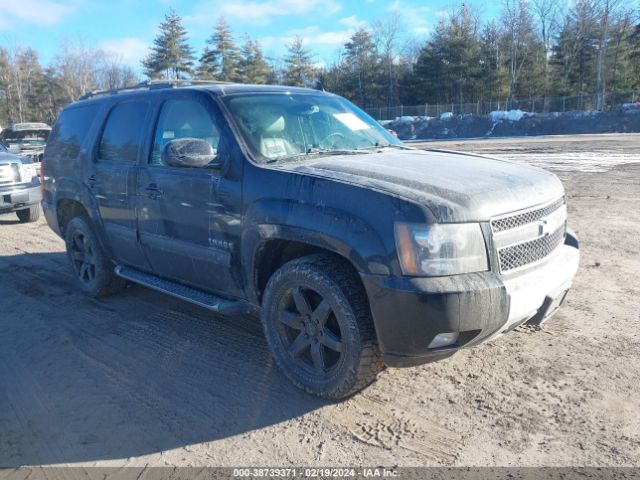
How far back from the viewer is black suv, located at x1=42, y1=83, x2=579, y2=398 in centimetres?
291

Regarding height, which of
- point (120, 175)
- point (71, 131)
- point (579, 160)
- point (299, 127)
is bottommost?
point (579, 160)

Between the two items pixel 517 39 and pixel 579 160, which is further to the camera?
pixel 517 39

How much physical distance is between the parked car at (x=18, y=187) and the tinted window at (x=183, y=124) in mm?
6931

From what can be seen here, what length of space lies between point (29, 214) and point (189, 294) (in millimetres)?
8170

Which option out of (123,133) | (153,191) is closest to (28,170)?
(123,133)

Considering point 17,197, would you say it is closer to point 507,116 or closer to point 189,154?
point 189,154

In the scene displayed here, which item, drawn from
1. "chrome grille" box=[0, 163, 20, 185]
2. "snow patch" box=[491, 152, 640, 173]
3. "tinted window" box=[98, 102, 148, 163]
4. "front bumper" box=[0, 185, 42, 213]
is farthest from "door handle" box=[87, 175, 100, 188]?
"snow patch" box=[491, 152, 640, 173]

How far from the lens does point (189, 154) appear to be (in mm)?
3717

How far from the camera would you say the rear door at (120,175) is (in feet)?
15.5

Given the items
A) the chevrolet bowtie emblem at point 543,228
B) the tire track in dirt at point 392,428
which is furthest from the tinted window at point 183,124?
the chevrolet bowtie emblem at point 543,228

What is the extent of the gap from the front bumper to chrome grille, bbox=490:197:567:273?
940cm

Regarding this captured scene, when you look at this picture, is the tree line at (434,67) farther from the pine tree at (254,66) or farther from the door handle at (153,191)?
the door handle at (153,191)

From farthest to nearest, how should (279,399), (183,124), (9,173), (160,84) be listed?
(9,173) → (160,84) → (183,124) → (279,399)

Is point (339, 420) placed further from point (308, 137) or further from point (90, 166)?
point (90, 166)
